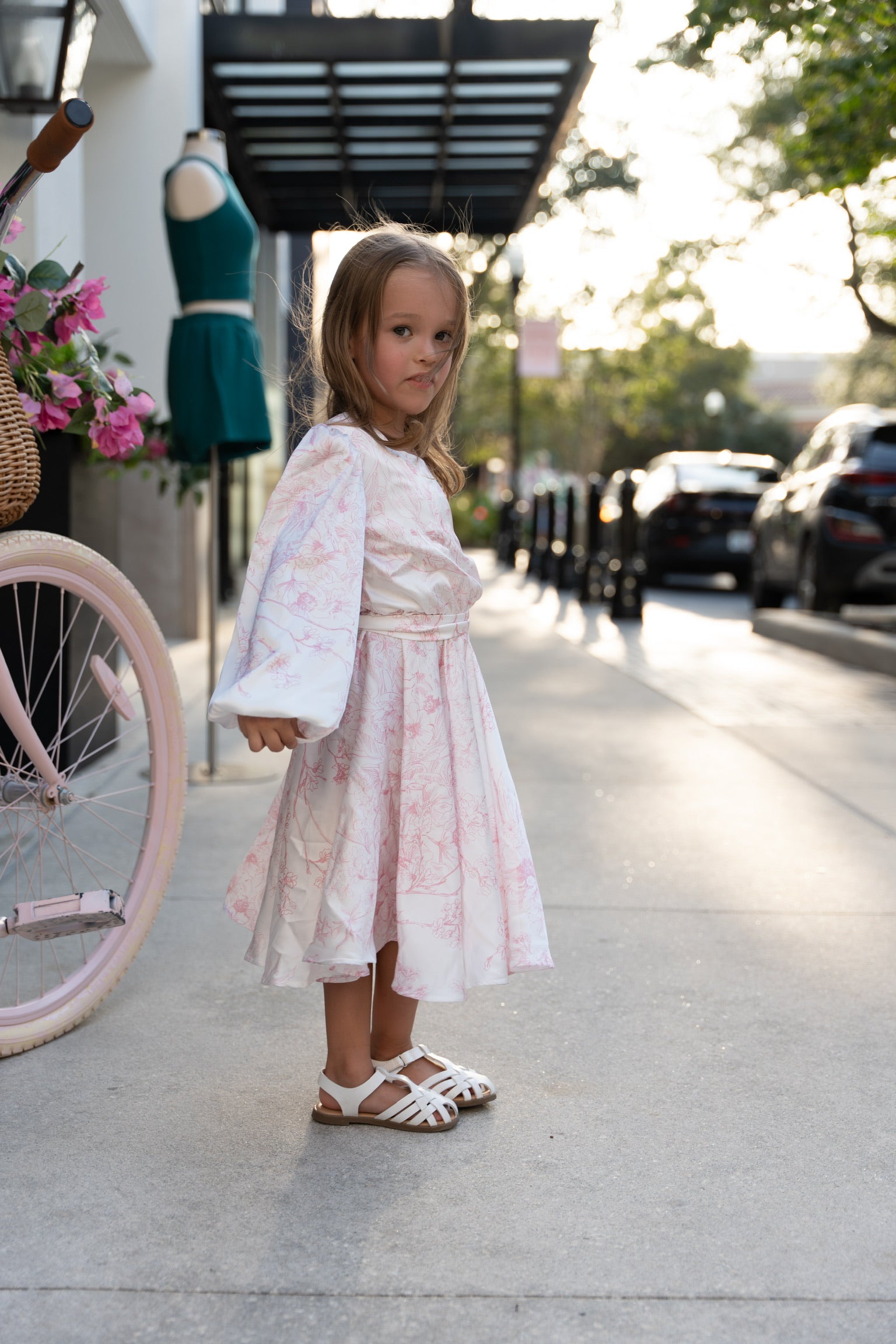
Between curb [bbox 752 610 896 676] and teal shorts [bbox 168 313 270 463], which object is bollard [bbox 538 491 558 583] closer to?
curb [bbox 752 610 896 676]

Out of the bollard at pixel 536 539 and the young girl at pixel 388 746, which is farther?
the bollard at pixel 536 539

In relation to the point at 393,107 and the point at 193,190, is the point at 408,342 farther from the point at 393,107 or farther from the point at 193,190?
the point at 393,107

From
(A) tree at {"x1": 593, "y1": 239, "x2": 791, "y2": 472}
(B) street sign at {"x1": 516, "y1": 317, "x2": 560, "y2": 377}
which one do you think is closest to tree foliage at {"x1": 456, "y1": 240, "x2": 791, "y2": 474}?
(A) tree at {"x1": 593, "y1": 239, "x2": 791, "y2": 472}

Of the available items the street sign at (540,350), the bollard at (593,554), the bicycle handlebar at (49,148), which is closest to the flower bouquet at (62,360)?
the bicycle handlebar at (49,148)

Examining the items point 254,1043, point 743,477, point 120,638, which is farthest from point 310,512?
point 743,477

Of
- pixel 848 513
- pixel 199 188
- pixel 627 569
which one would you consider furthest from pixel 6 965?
pixel 627 569

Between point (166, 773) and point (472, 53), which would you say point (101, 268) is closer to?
point (472, 53)

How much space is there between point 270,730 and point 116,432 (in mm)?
1157

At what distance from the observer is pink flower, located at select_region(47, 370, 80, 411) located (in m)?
2.81

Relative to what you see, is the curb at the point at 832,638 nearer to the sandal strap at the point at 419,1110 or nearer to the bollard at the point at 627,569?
the bollard at the point at 627,569

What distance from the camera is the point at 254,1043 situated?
2.74 metres

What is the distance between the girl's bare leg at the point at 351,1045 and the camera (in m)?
2.40

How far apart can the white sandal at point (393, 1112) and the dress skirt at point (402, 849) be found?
0.69 feet

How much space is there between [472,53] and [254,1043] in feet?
24.7
